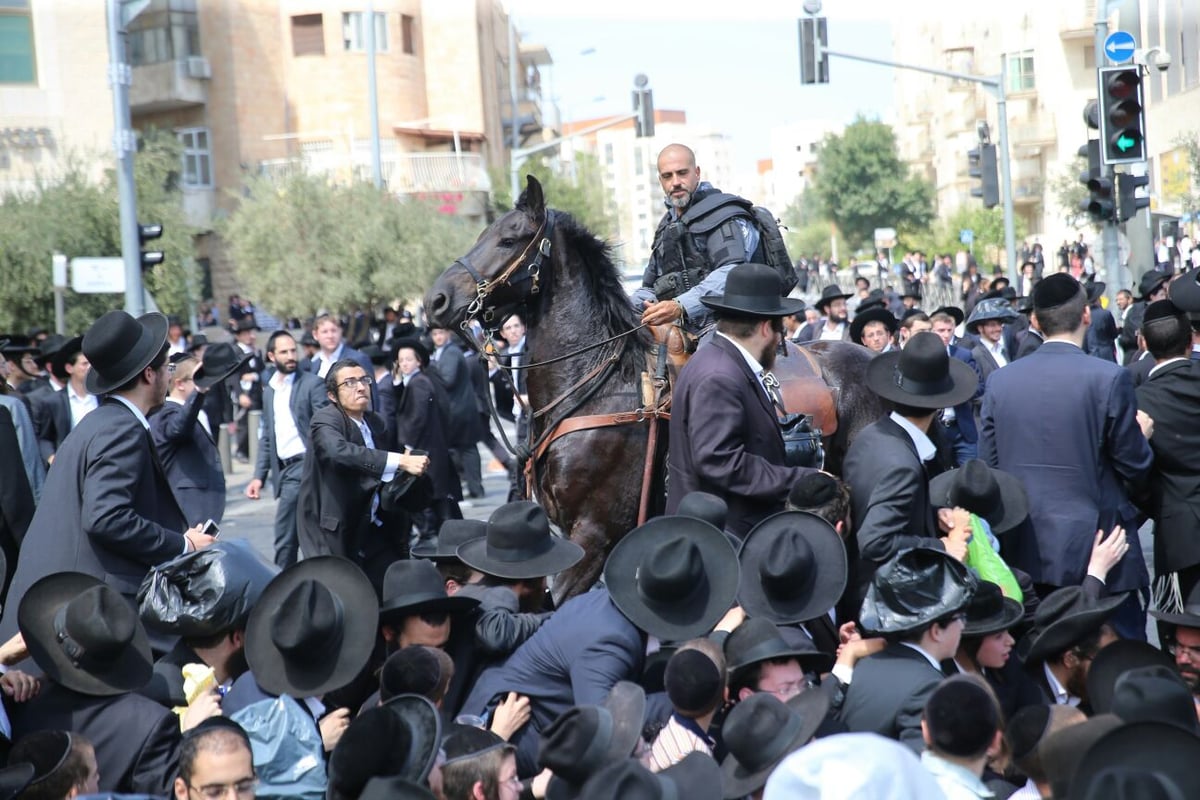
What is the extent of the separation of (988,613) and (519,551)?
5.96 ft

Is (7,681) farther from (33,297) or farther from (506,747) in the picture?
(33,297)

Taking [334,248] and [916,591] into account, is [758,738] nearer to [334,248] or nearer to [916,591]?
[916,591]

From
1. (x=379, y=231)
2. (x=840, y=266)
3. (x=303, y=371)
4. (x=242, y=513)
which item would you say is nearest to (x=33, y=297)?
(x=379, y=231)

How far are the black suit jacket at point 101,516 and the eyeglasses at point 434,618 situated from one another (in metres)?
1.25

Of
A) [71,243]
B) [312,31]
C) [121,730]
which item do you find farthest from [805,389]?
[312,31]

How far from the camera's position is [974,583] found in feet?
15.4

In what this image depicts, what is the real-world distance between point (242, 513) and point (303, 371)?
203 inches

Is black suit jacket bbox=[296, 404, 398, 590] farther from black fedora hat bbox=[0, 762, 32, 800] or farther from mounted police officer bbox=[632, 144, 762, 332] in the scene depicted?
black fedora hat bbox=[0, 762, 32, 800]

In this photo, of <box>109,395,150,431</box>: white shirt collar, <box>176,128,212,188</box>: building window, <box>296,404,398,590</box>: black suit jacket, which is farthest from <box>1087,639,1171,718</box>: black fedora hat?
<box>176,128,212,188</box>: building window

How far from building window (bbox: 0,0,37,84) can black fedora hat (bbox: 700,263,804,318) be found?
123 ft

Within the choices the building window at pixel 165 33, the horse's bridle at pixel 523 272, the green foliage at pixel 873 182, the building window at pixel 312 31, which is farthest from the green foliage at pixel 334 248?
the green foliage at pixel 873 182

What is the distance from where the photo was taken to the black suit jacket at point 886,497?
17.2 ft

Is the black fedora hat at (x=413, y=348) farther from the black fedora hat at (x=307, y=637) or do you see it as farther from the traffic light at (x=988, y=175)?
the traffic light at (x=988, y=175)

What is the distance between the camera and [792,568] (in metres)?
4.89
